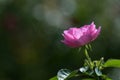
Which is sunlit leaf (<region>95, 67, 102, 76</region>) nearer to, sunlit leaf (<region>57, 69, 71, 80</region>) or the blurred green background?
sunlit leaf (<region>57, 69, 71, 80</region>)

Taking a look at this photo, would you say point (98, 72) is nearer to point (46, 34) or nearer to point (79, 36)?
point (79, 36)

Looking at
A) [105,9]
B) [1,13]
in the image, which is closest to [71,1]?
[105,9]

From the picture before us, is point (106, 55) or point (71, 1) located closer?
point (106, 55)

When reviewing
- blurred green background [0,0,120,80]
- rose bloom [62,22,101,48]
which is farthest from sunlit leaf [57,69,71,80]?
blurred green background [0,0,120,80]

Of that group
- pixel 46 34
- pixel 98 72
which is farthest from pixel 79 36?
pixel 46 34

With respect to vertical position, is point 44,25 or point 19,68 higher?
point 44,25

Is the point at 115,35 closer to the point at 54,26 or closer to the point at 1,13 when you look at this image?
the point at 54,26

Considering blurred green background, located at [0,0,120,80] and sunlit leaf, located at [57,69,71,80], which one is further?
blurred green background, located at [0,0,120,80]
